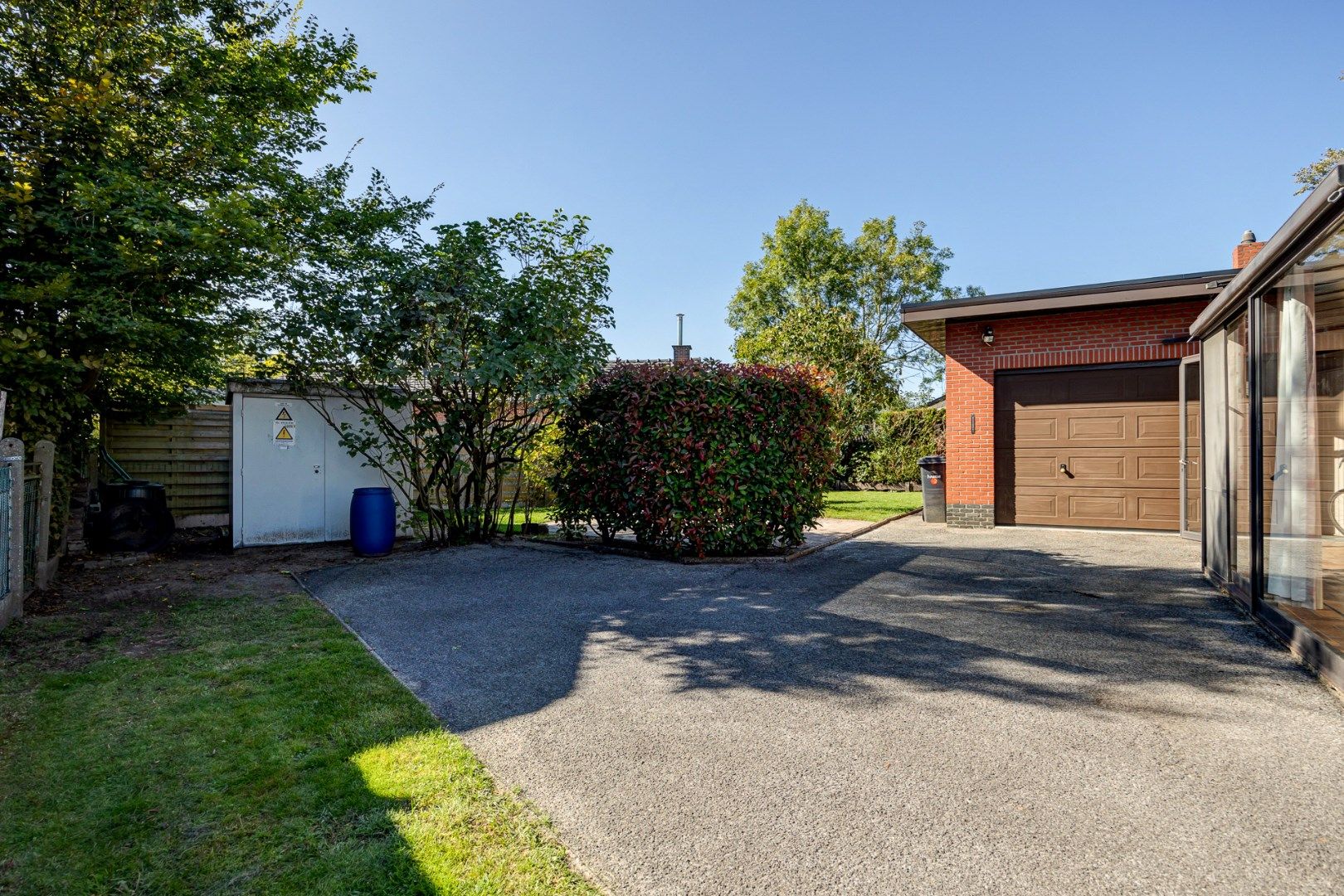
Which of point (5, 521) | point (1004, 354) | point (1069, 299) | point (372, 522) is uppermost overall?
point (1069, 299)

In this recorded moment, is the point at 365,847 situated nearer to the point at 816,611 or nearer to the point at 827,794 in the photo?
the point at 827,794

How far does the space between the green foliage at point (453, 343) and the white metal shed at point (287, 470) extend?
1.16 ft

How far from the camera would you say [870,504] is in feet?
46.4

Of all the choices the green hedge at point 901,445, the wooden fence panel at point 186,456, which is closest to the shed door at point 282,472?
the wooden fence panel at point 186,456

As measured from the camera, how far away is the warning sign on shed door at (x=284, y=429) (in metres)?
8.75

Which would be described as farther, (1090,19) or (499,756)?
(1090,19)

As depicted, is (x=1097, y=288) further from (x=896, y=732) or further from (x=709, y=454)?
(x=896, y=732)

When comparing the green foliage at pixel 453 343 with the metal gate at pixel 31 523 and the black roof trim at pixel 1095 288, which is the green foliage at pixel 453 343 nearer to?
the metal gate at pixel 31 523

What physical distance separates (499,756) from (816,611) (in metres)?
2.92

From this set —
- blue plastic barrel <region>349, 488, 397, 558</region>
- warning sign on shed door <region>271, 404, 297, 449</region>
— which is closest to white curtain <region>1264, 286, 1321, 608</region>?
blue plastic barrel <region>349, 488, 397, 558</region>

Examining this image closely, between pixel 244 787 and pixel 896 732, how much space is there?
8.41 feet

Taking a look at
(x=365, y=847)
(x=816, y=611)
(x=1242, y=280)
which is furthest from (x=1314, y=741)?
(x=365, y=847)

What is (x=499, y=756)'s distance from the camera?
266cm

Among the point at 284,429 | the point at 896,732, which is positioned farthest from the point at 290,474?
the point at 896,732
